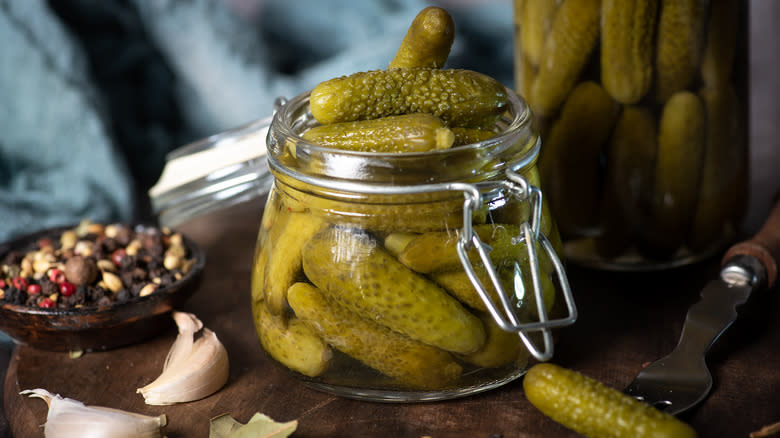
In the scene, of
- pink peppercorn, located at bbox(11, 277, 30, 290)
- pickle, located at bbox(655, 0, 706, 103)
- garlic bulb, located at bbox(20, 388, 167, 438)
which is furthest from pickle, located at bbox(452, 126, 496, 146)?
pink peppercorn, located at bbox(11, 277, 30, 290)

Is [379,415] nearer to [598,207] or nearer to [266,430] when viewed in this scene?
[266,430]

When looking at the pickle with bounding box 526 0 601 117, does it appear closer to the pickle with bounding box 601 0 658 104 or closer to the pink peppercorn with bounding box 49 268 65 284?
the pickle with bounding box 601 0 658 104

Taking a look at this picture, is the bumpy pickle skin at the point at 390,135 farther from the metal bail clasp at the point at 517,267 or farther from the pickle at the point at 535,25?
the pickle at the point at 535,25

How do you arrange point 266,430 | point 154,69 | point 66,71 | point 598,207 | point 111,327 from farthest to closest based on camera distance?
1. point 154,69
2. point 66,71
3. point 598,207
4. point 111,327
5. point 266,430

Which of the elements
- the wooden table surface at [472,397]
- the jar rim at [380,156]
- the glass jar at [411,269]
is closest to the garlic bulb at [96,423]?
the wooden table surface at [472,397]

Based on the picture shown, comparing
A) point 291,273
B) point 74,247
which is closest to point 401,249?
point 291,273

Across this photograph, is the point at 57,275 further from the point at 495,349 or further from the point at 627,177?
the point at 627,177

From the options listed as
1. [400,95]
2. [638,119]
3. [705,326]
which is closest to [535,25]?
[638,119]
